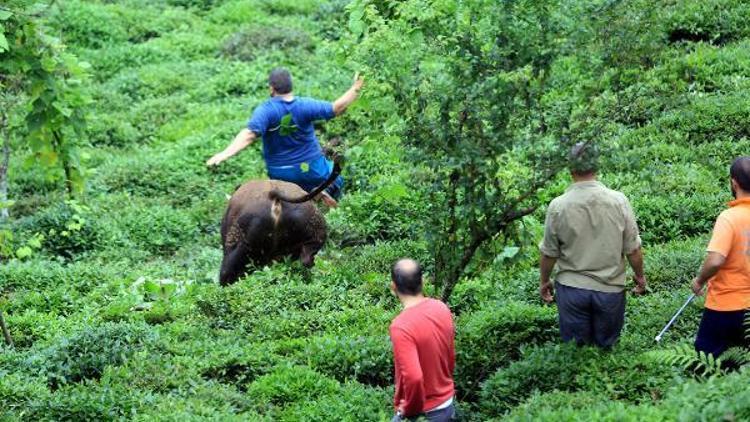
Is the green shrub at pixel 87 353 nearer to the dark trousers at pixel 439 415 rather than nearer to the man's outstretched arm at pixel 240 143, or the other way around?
the man's outstretched arm at pixel 240 143

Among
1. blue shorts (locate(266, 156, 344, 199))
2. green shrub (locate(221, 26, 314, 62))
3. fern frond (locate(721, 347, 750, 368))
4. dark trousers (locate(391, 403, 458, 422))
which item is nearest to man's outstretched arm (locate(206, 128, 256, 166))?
blue shorts (locate(266, 156, 344, 199))

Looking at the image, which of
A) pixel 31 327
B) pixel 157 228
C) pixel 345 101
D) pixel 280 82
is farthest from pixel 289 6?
pixel 31 327

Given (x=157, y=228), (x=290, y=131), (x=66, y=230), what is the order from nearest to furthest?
(x=290, y=131) < (x=66, y=230) < (x=157, y=228)

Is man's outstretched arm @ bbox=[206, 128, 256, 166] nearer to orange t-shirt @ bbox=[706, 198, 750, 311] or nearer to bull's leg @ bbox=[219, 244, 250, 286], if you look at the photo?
bull's leg @ bbox=[219, 244, 250, 286]

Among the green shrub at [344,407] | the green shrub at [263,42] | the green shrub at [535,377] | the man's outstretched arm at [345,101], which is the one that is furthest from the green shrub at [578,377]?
the green shrub at [263,42]

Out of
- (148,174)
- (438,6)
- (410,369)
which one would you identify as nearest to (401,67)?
(438,6)

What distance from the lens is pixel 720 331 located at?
25.8ft

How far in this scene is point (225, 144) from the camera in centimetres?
1780

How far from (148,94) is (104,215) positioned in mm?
5711

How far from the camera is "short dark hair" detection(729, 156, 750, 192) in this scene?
7.75 m

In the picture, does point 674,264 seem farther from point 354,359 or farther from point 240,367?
point 240,367

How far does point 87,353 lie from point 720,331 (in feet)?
16.4

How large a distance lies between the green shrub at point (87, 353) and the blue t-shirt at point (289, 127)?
2.83m

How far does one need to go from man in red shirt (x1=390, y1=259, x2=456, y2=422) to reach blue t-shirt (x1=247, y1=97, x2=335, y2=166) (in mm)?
4894
